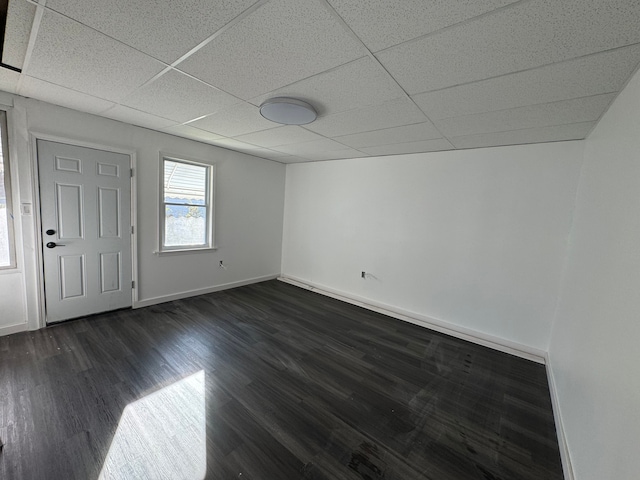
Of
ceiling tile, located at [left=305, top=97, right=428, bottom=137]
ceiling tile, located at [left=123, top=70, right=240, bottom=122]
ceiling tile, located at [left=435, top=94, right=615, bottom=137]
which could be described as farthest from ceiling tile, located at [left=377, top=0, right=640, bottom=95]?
ceiling tile, located at [left=123, top=70, right=240, bottom=122]

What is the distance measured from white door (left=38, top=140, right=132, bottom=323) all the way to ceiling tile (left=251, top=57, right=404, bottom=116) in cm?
229

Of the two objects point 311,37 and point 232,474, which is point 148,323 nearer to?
point 232,474

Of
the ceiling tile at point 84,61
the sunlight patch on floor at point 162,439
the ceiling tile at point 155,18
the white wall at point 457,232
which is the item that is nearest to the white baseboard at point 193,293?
the white wall at point 457,232

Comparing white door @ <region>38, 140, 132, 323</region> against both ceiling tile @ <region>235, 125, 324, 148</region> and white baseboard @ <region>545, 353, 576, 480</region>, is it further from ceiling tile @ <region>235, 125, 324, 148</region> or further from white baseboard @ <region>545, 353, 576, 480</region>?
white baseboard @ <region>545, 353, 576, 480</region>

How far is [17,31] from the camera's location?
4.92 ft

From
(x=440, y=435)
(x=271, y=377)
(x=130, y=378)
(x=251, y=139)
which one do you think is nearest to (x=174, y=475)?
(x=271, y=377)

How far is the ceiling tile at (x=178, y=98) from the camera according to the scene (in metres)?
1.97

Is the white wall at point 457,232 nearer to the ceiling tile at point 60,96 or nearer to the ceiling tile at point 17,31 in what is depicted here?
the ceiling tile at point 60,96

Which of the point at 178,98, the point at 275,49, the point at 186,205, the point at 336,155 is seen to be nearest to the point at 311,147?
the point at 336,155

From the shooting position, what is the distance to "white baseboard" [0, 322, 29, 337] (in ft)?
8.68

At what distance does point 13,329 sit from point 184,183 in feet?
8.12

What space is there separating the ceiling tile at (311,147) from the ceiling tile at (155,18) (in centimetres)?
201

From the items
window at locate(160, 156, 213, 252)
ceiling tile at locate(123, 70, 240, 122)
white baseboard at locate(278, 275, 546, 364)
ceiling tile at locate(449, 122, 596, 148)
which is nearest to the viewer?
ceiling tile at locate(123, 70, 240, 122)

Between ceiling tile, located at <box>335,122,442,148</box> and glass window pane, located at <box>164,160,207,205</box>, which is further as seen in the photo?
glass window pane, located at <box>164,160,207,205</box>
